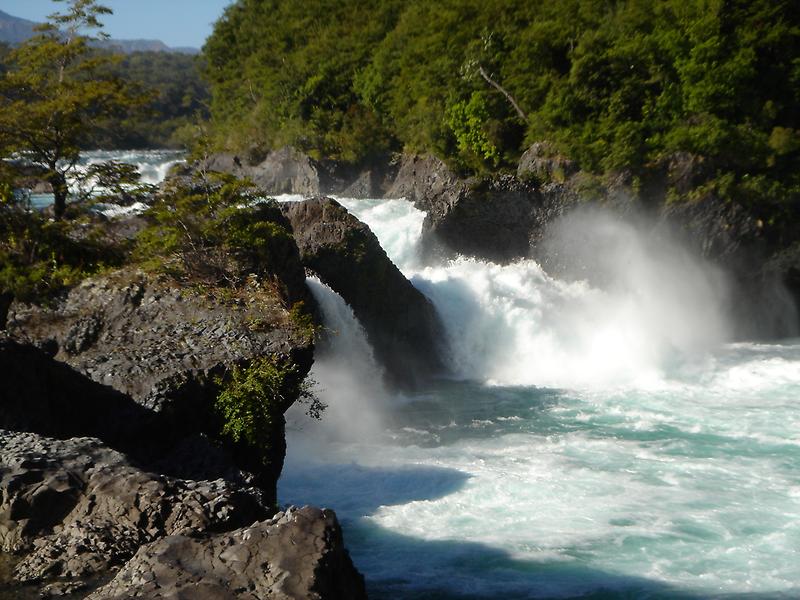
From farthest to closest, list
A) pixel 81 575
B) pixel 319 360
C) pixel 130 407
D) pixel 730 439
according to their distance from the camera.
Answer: pixel 319 360, pixel 730 439, pixel 130 407, pixel 81 575

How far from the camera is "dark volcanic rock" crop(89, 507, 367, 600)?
220 inches

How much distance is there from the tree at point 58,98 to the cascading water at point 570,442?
5189 mm

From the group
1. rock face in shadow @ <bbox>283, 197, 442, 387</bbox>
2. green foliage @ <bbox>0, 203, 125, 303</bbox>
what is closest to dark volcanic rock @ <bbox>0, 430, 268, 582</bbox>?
green foliage @ <bbox>0, 203, 125, 303</bbox>

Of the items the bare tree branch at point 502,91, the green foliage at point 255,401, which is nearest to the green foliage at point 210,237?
the green foliage at point 255,401

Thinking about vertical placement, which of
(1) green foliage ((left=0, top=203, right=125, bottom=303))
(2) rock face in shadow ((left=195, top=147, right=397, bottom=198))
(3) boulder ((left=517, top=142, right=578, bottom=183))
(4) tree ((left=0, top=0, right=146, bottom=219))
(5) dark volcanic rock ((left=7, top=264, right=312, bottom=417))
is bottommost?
(5) dark volcanic rock ((left=7, top=264, right=312, bottom=417))

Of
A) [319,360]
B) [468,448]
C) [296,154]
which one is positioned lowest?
[468,448]

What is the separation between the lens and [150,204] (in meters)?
14.3

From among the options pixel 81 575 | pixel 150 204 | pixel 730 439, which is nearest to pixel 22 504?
pixel 81 575

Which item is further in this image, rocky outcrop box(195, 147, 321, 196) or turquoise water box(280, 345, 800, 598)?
rocky outcrop box(195, 147, 321, 196)

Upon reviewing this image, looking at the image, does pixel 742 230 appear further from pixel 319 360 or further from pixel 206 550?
pixel 206 550

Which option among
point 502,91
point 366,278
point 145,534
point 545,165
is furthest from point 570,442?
point 502,91

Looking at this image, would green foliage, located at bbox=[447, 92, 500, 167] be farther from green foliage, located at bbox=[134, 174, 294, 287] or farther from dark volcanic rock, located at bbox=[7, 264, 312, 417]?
dark volcanic rock, located at bbox=[7, 264, 312, 417]

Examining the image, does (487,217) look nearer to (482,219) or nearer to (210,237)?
(482,219)

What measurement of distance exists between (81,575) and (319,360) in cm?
973
